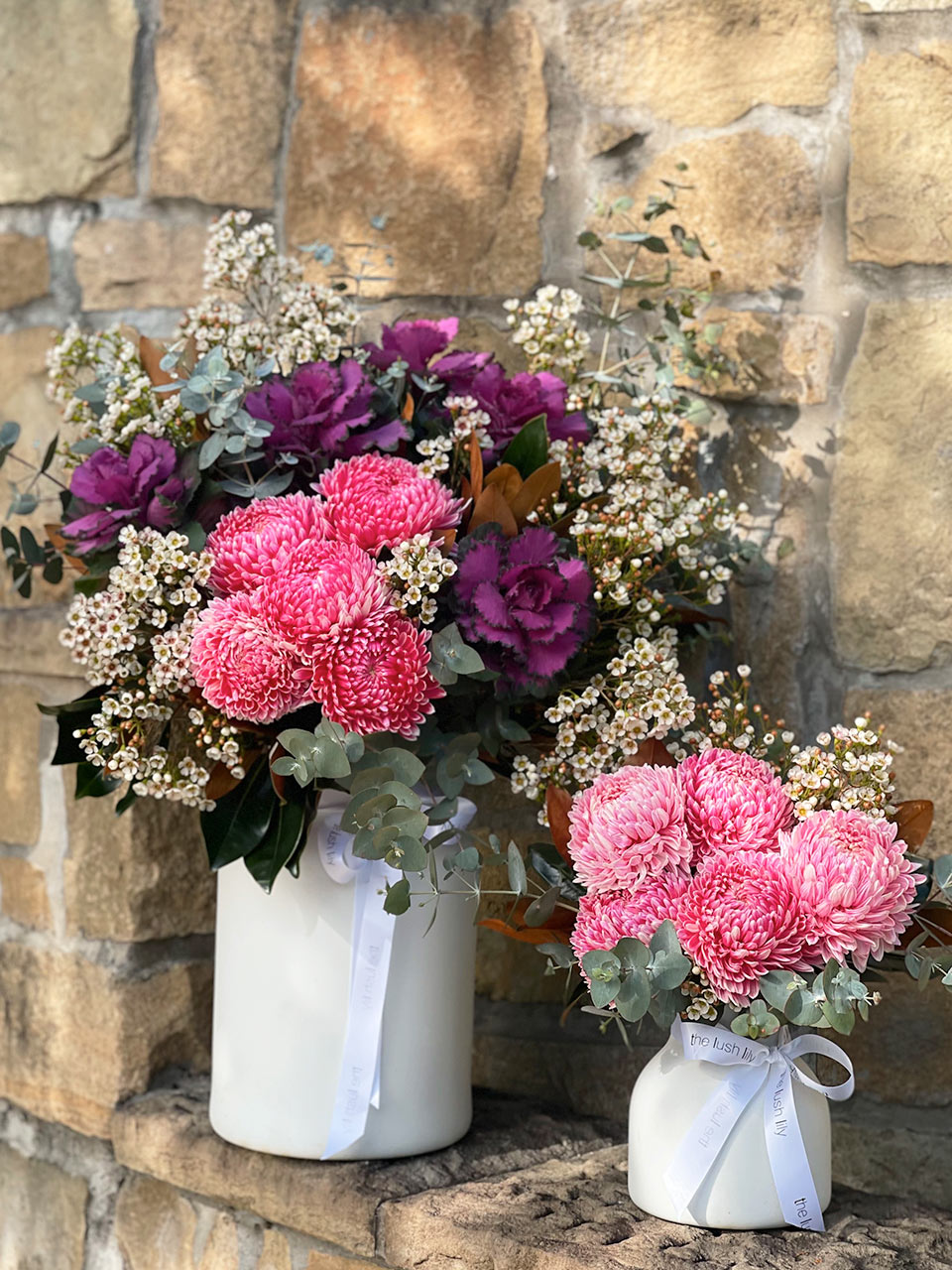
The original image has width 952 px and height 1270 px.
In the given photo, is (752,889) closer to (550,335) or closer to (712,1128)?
(712,1128)

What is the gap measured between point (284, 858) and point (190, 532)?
0.86ft

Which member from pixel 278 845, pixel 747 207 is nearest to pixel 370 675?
pixel 278 845

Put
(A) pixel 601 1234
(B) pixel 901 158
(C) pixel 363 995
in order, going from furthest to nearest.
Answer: (B) pixel 901 158 → (C) pixel 363 995 → (A) pixel 601 1234

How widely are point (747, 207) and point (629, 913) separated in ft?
2.29

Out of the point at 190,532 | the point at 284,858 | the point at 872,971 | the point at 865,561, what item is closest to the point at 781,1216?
the point at 872,971

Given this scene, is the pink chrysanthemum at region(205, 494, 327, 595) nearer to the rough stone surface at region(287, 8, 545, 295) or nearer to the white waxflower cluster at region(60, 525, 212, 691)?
the white waxflower cluster at region(60, 525, 212, 691)

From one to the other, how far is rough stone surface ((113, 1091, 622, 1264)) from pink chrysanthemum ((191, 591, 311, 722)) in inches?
15.8

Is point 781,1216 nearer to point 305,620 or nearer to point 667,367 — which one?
point 305,620

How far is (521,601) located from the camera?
999 millimetres

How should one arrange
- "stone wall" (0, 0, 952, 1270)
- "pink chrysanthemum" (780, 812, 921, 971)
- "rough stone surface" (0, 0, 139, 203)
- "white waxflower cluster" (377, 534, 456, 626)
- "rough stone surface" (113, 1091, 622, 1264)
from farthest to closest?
"rough stone surface" (0, 0, 139, 203) → "stone wall" (0, 0, 952, 1270) → "rough stone surface" (113, 1091, 622, 1264) → "white waxflower cluster" (377, 534, 456, 626) → "pink chrysanthemum" (780, 812, 921, 971)

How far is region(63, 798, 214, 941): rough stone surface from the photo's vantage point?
4.41ft

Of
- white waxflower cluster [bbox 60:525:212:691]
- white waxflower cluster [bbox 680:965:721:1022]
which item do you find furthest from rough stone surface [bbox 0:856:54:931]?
white waxflower cluster [bbox 680:965:721:1022]

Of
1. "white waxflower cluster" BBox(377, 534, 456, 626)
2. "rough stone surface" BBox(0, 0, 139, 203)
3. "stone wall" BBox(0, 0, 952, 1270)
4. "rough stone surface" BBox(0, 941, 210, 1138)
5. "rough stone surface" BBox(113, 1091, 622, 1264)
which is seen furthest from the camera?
"rough stone surface" BBox(0, 0, 139, 203)

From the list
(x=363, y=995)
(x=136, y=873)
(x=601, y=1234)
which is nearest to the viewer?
(x=601, y=1234)
